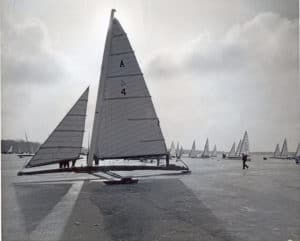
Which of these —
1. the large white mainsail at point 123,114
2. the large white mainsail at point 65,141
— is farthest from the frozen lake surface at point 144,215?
the large white mainsail at point 123,114

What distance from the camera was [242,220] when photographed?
13.9 feet

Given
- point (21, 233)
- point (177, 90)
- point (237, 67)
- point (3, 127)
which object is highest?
point (237, 67)

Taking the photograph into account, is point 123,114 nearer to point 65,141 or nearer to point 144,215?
point 65,141

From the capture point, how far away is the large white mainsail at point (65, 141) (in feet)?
22.4

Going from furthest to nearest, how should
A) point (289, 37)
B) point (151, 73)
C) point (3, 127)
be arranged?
point (151, 73) < point (289, 37) < point (3, 127)

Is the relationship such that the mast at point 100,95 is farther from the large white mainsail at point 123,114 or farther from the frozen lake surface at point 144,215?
the frozen lake surface at point 144,215

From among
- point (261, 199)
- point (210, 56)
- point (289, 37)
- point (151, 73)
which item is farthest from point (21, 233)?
point (289, 37)

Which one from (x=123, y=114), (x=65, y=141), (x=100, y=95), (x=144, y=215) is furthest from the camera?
(x=65, y=141)

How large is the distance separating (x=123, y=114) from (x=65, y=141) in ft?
5.03

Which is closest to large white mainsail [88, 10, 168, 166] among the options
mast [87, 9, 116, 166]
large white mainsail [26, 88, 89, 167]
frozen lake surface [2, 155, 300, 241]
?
mast [87, 9, 116, 166]

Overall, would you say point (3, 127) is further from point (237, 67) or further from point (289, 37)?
point (289, 37)

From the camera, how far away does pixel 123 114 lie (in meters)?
7.08

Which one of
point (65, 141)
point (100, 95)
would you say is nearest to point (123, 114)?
point (100, 95)

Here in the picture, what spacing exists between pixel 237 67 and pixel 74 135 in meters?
4.16
